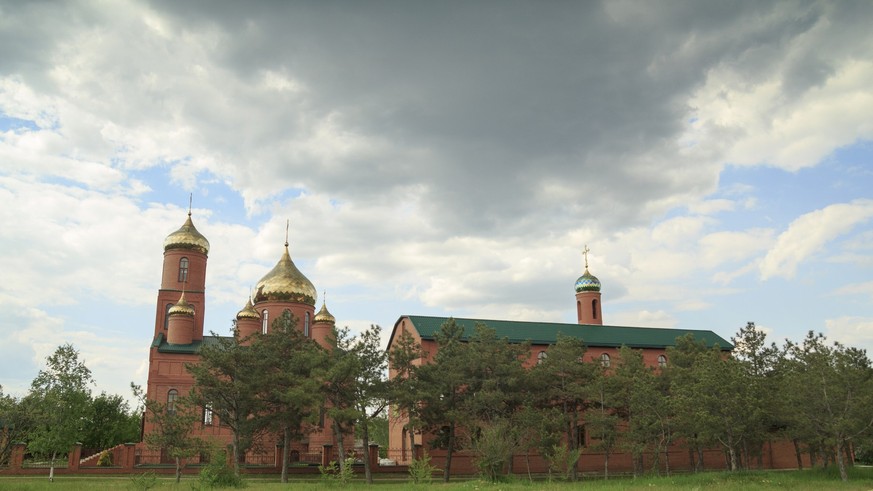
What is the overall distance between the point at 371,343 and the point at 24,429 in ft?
45.3

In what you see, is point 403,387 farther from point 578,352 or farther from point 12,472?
point 12,472

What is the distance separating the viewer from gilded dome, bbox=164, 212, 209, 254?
44.4 m

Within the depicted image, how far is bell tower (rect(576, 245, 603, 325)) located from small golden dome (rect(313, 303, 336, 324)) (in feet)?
59.3

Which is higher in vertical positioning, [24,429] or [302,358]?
[302,358]

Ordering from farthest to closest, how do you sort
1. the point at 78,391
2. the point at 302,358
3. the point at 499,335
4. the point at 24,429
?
1. the point at 499,335
2. the point at 78,391
3. the point at 302,358
4. the point at 24,429

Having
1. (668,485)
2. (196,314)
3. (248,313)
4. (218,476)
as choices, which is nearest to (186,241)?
(196,314)

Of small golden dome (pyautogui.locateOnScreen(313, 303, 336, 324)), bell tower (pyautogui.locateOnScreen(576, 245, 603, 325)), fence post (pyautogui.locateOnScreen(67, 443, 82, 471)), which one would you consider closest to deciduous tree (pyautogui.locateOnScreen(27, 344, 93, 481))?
fence post (pyautogui.locateOnScreen(67, 443, 82, 471))

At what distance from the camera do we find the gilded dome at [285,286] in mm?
43656

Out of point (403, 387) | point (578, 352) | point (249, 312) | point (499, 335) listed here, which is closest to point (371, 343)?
point (403, 387)

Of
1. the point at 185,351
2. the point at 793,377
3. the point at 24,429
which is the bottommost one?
the point at 24,429

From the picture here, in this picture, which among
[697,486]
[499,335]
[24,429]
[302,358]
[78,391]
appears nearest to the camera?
[697,486]

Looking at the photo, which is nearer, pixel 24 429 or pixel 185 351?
pixel 24 429

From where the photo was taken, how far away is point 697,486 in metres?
21.3

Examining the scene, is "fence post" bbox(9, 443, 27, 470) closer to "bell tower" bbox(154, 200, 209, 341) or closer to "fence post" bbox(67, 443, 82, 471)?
"fence post" bbox(67, 443, 82, 471)
